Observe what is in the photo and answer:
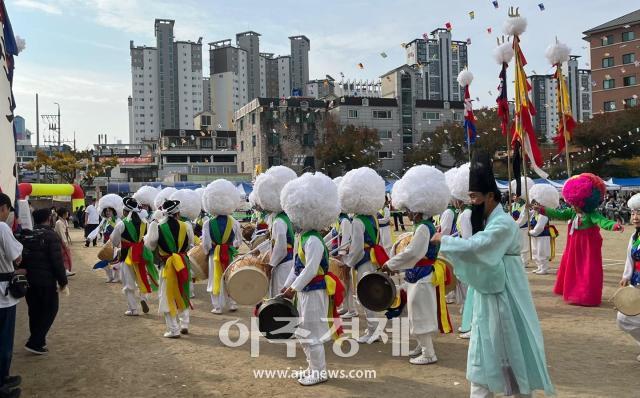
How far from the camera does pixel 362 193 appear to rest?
778 centimetres

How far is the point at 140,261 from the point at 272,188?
2.82 metres

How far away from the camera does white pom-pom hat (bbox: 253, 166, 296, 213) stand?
8500 millimetres

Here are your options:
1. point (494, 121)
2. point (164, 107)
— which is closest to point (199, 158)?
point (494, 121)

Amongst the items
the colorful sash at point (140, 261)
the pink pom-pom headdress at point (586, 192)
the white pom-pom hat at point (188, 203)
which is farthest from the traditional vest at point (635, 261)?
the white pom-pom hat at point (188, 203)

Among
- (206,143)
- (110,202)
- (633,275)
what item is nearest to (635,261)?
(633,275)

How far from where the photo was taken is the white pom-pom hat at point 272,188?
335 inches

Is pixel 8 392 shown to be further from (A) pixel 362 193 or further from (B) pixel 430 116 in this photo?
(B) pixel 430 116

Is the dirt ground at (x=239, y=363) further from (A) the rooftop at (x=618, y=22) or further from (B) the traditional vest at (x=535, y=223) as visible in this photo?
(A) the rooftop at (x=618, y=22)

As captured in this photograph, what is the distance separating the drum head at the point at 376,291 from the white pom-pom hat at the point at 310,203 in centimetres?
75

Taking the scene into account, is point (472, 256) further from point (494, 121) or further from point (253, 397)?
point (494, 121)

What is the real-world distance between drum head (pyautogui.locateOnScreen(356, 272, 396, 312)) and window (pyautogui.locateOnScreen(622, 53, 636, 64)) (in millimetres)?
59887

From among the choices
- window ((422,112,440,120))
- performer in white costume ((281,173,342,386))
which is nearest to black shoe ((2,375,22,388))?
performer in white costume ((281,173,342,386))

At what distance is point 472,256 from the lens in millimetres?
3902

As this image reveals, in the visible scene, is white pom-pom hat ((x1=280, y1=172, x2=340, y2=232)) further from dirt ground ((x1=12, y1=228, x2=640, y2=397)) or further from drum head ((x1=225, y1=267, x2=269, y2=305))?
dirt ground ((x1=12, y1=228, x2=640, y2=397))
